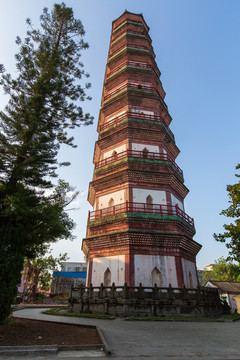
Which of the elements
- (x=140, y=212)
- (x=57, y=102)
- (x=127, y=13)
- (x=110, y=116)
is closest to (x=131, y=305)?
(x=140, y=212)

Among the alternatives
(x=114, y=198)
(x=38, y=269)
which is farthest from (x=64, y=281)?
(x=114, y=198)

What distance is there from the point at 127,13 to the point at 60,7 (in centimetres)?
1798

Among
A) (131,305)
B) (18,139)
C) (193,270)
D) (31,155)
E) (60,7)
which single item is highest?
(60,7)

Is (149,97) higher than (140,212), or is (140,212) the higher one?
(149,97)

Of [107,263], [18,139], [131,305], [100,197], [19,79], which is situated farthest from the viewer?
[100,197]

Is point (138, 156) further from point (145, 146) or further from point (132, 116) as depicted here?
point (132, 116)

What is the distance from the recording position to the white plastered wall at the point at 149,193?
16.4 m

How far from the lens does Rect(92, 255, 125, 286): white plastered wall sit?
46.4 feet

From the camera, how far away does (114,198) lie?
56.2ft

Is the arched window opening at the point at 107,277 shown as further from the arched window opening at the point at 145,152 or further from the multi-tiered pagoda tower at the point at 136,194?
the arched window opening at the point at 145,152

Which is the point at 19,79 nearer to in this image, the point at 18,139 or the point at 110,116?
the point at 18,139

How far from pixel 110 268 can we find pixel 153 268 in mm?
2698

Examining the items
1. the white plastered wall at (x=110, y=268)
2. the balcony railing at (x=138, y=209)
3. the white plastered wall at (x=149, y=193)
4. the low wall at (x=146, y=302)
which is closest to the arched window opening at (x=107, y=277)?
the white plastered wall at (x=110, y=268)

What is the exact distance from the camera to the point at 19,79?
11.2m
